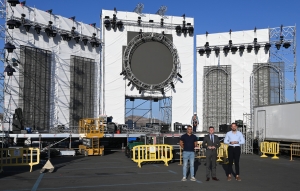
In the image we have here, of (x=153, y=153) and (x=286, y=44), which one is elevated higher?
(x=286, y=44)

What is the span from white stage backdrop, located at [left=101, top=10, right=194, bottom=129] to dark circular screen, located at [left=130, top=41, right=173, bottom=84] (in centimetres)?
137

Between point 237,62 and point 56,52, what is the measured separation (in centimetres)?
1876

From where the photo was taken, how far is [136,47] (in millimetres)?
39031


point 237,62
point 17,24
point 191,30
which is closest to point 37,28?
point 17,24

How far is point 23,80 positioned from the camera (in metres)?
32.3

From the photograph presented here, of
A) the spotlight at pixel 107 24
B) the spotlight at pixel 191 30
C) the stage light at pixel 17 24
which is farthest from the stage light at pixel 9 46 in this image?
the spotlight at pixel 191 30

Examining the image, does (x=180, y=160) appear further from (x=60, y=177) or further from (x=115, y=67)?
(x=115, y=67)

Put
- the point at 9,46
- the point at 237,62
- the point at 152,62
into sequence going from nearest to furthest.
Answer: the point at 9,46
the point at 152,62
the point at 237,62

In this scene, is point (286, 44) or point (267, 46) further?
point (267, 46)

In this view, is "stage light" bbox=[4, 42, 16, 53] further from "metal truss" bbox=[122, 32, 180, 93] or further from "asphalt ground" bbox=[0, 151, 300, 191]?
"asphalt ground" bbox=[0, 151, 300, 191]

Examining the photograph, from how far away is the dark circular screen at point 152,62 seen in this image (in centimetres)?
3881

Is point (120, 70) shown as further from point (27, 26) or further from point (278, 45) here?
point (278, 45)

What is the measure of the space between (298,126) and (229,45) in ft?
65.8

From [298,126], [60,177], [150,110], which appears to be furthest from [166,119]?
[60,177]
